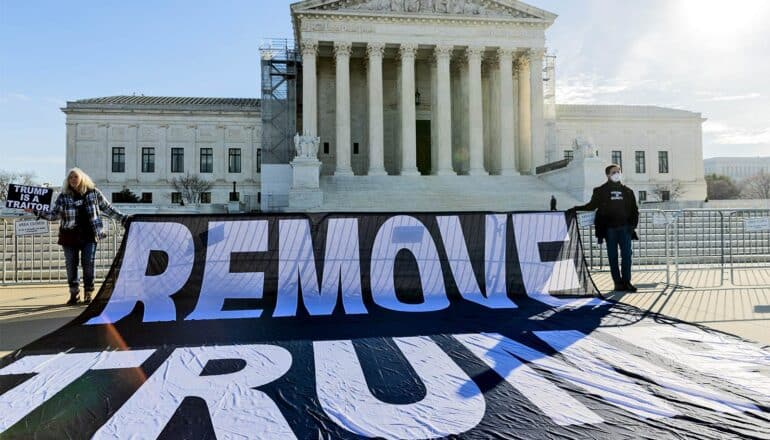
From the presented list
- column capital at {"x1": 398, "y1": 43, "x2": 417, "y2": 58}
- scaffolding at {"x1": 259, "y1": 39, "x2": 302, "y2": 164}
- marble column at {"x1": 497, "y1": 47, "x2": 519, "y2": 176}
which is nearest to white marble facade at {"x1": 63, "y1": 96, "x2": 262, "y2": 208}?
scaffolding at {"x1": 259, "y1": 39, "x2": 302, "y2": 164}

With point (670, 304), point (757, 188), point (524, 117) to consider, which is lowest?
point (670, 304)

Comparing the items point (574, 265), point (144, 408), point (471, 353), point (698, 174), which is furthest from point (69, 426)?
point (698, 174)

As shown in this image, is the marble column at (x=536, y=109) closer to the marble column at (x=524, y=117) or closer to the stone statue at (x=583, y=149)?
the marble column at (x=524, y=117)

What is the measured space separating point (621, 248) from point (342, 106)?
976 inches

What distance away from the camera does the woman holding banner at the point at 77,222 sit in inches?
256

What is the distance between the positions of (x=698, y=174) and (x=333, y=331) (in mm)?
55505

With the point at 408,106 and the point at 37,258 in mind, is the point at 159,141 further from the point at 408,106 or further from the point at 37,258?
the point at 37,258

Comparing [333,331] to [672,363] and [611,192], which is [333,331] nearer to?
[672,363]

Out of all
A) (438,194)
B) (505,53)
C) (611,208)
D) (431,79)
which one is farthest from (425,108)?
(611,208)

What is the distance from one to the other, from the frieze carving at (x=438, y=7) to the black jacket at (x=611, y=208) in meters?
26.1

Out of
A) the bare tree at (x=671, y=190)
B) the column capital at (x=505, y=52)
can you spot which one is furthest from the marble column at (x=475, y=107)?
the bare tree at (x=671, y=190)

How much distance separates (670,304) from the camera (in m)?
6.48

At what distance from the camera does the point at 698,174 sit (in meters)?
49.0

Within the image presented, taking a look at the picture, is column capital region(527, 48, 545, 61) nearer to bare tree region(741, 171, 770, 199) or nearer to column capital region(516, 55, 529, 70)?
column capital region(516, 55, 529, 70)
